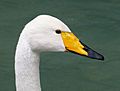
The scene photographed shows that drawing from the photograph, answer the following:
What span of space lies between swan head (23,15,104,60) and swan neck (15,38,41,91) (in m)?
0.07

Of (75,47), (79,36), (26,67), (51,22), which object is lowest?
(79,36)

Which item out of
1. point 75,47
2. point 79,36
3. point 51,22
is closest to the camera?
point 51,22

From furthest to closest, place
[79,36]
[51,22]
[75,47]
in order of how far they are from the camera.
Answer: [79,36] → [75,47] → [51,22]

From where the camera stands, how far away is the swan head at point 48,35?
15.1ft

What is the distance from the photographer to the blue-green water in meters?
9.07

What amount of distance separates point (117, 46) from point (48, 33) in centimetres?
594

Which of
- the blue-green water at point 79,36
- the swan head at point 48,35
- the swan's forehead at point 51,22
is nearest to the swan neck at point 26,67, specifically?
the swan head at point 48,35

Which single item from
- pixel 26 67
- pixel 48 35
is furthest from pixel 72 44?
pixel 26 67

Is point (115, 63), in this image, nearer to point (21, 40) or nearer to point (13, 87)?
point (13, 87)

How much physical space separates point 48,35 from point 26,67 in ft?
1.30

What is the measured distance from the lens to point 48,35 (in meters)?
4.66

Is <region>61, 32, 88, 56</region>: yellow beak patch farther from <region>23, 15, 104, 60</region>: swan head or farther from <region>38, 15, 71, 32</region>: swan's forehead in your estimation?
<region>38, 15, 71, 32</region>: swan's forehead

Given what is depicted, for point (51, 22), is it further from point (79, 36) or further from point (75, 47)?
point (79, 36)

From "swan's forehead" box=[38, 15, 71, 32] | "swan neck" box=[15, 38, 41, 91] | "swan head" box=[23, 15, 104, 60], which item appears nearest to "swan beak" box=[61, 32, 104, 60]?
"swan head" box=[23, 15, 104, 60]
